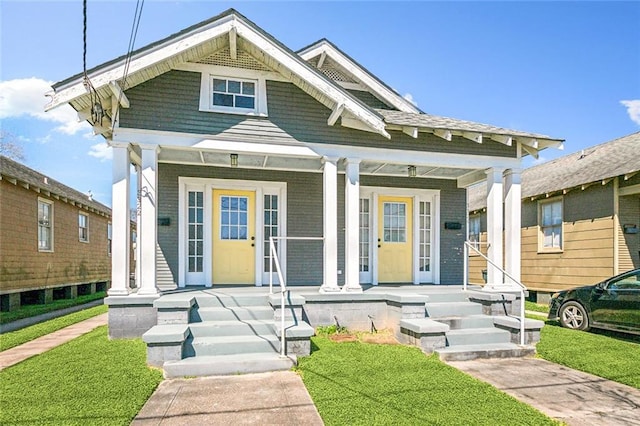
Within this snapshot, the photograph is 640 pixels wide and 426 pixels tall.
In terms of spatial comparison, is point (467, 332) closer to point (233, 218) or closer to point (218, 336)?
point (218, 336)

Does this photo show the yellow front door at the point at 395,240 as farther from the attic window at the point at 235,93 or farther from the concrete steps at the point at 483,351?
the attic window at the point at 235,93

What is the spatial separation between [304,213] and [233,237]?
61.7 inches

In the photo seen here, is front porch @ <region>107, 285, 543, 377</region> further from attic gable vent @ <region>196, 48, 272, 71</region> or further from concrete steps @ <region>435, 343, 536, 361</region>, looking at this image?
attic gable vent @ <region>196, 48, 272, 71</region>

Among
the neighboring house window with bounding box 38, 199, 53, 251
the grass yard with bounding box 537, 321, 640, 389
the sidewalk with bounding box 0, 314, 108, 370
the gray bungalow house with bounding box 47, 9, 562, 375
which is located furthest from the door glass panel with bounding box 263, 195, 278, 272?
the neighboring house window with bounding box 38, 199, 53, 251

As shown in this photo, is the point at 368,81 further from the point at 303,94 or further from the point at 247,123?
the point at 247,123

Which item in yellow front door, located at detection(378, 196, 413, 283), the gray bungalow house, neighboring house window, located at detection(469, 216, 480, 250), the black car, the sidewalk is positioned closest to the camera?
the sidewalk

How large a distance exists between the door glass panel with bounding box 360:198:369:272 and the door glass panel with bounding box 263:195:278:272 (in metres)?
1.93

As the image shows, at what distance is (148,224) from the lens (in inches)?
233

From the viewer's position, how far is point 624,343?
6.03 m

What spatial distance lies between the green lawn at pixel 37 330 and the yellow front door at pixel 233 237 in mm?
3097

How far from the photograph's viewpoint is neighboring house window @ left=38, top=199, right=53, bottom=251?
1120 cm

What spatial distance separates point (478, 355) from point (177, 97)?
5.94 m

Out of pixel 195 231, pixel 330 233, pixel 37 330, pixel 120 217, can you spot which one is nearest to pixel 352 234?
pixel 330 233

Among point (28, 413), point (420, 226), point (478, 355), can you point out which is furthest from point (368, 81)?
point (28, 413)
